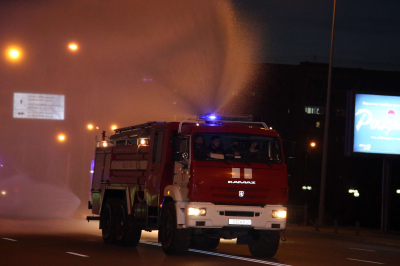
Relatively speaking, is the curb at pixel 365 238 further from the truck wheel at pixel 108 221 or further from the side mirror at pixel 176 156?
the side mirror at pixel 176 156

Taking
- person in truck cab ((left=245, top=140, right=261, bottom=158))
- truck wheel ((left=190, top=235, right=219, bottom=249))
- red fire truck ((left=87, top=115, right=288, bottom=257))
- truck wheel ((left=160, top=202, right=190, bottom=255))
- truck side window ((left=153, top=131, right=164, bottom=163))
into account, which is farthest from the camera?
truck wheel ((left=190, top=235, right=219, bottom=249))

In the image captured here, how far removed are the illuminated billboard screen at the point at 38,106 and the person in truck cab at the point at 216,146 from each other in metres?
33.0

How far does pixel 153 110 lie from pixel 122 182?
3048cm

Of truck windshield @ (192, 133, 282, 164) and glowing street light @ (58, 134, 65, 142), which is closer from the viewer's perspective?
truck windshield @ (192, 133, 282, 164)

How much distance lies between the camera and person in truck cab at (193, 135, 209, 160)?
562 inches

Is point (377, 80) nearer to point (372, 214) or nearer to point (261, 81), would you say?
point (261, 81)

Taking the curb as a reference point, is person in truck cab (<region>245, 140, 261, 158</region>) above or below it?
above

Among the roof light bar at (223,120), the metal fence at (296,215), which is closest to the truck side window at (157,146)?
the roof light bar at (223,120)

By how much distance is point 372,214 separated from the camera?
62469mm

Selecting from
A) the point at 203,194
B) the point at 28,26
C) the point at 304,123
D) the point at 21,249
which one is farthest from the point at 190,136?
the point at 304,123

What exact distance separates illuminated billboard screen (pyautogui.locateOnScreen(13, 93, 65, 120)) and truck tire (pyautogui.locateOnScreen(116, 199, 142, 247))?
29.7m

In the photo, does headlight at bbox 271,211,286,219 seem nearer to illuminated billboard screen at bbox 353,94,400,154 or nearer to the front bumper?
the front bumper

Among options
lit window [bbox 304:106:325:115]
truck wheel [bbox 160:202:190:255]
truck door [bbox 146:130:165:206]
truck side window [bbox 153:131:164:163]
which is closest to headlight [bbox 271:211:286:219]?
truck wheel [bbox 160:202:190:255]

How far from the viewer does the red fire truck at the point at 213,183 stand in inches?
555
